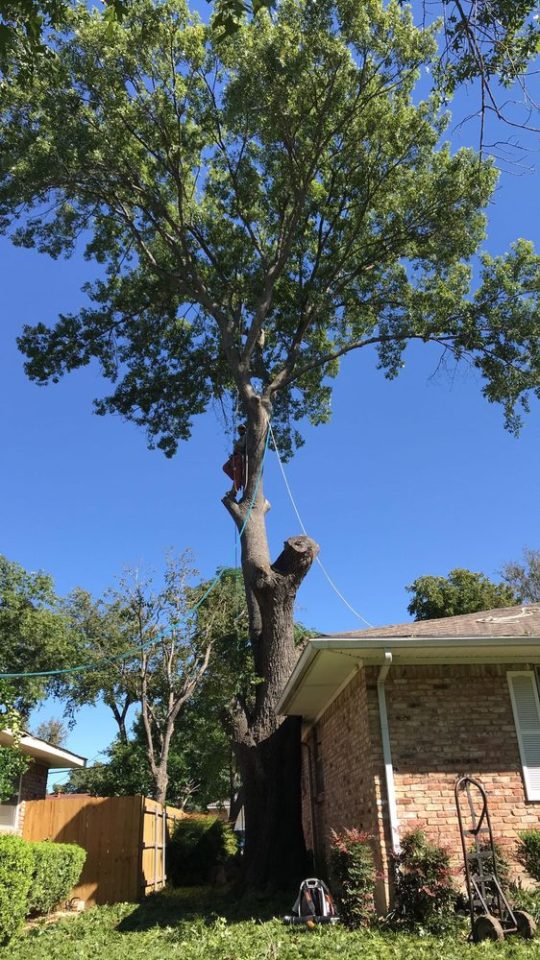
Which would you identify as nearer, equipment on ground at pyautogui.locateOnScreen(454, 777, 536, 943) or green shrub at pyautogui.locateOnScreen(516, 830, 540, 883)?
equipment on ground at pyautogui.locateOnScreen(454, 777, 536, 943)

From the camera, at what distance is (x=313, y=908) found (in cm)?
713

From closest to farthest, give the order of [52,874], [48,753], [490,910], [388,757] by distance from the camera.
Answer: [490,910]
[388,757]
[52,874]
[48,753]

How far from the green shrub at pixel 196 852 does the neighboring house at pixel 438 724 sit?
31.8 feet

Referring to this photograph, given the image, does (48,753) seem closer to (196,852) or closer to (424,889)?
(196,852)

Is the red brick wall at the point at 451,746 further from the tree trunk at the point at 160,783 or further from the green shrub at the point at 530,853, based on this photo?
the tree trunk at the point at 160,783

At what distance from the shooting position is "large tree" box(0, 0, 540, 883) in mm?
11391

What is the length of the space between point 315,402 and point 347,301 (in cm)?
308

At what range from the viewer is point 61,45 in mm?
12219

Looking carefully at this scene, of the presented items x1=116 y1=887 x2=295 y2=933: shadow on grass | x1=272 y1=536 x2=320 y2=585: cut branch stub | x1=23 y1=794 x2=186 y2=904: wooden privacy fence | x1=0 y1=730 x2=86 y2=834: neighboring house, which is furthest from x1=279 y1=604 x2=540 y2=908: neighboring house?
x1=0 y1=730 x2=86 y2=834: neighboring house

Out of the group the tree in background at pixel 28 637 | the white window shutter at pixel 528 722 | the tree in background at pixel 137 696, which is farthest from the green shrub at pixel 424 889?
the tree in background at pixel 28 637

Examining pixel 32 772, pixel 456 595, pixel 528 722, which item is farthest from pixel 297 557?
pixel 456 595

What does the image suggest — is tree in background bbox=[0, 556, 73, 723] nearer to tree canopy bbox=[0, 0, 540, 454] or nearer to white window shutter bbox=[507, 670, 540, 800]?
tree canopy bbox=[0, 0, 540, 454]

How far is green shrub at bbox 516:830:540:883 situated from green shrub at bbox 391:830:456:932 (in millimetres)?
772

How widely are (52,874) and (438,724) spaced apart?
6529 mm
